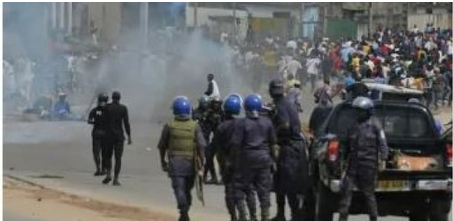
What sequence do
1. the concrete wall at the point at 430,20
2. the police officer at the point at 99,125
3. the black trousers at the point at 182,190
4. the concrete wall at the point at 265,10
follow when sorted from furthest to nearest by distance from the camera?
the concrete wall at the point at 430,20
the concrete wall at the point at 265,10
the police officer at the point at 99,125
the black trousers at the point at 182,190

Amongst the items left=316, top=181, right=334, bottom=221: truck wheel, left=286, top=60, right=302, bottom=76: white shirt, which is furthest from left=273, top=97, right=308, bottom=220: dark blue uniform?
left=286, top=60, right=302, bottom=76: white shirt

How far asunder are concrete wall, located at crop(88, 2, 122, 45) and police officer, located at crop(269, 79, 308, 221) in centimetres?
2385

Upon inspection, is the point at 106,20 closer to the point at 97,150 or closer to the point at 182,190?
the point at 97,150

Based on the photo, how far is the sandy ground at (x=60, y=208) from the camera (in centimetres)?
1238

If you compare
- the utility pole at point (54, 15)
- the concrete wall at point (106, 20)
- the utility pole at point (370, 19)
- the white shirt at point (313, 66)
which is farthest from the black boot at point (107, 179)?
the utility pole at point (370, 19)

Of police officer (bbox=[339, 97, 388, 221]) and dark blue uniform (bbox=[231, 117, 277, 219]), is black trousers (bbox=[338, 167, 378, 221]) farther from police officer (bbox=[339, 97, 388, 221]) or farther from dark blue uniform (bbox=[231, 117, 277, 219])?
dark blue uniform (bbox=[231, 117, 277, 219])

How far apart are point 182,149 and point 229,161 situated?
0.47m

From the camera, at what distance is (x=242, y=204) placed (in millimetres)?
11055

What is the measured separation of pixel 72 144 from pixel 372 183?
463 inches

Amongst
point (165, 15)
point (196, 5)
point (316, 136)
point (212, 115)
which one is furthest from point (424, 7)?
point (316, 136)

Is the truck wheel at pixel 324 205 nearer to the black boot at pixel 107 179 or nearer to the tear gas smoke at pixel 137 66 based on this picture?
the black boot at pixel 107 179

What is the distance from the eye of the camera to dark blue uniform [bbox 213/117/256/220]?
11117mm

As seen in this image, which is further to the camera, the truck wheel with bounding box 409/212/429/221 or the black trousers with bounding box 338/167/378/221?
the truck wheel with bounding box 409/212/429/221

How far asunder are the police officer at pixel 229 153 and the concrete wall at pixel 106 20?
24.2 metres
